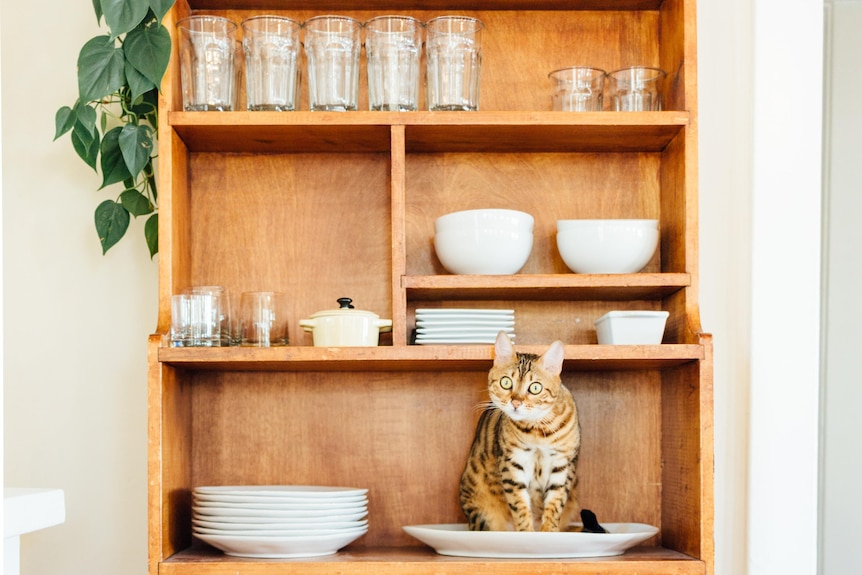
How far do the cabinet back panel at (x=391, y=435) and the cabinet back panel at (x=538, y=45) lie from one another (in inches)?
24.7

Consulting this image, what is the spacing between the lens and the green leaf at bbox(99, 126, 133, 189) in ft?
5.77

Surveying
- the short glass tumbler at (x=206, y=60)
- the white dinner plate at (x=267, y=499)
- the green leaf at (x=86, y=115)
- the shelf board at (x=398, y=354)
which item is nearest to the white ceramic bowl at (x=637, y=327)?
the shelf board at (x=398, y=354)

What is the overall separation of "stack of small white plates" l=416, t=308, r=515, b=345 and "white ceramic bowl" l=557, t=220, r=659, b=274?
0.67ft

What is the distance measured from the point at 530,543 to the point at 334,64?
3.23 feet

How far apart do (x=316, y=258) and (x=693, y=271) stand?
79cm

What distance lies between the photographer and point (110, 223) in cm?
182

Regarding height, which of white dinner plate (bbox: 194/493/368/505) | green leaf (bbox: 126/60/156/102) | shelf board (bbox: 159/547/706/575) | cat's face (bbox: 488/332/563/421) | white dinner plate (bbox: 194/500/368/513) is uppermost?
green leaf (bbox: 126/60/156/102)

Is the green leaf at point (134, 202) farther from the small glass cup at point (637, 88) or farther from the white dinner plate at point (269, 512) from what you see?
the small glass cup at point (637, 88)

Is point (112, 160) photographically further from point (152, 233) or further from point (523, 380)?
point (523, 380)

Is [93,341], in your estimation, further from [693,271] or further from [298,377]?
[693,271]

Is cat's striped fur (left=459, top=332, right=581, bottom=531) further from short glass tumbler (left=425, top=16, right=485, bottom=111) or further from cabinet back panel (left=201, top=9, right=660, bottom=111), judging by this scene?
cabinet back panel (left=201, top=9, right=660, bottom=111)

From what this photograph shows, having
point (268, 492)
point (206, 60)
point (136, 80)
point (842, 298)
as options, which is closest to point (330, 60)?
point (206, 60)

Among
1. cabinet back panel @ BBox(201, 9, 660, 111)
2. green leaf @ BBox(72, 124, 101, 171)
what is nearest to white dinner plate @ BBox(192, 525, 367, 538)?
green leaf @ BBox(72, 124, 101, 171)

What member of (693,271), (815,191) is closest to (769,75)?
(815,191)
